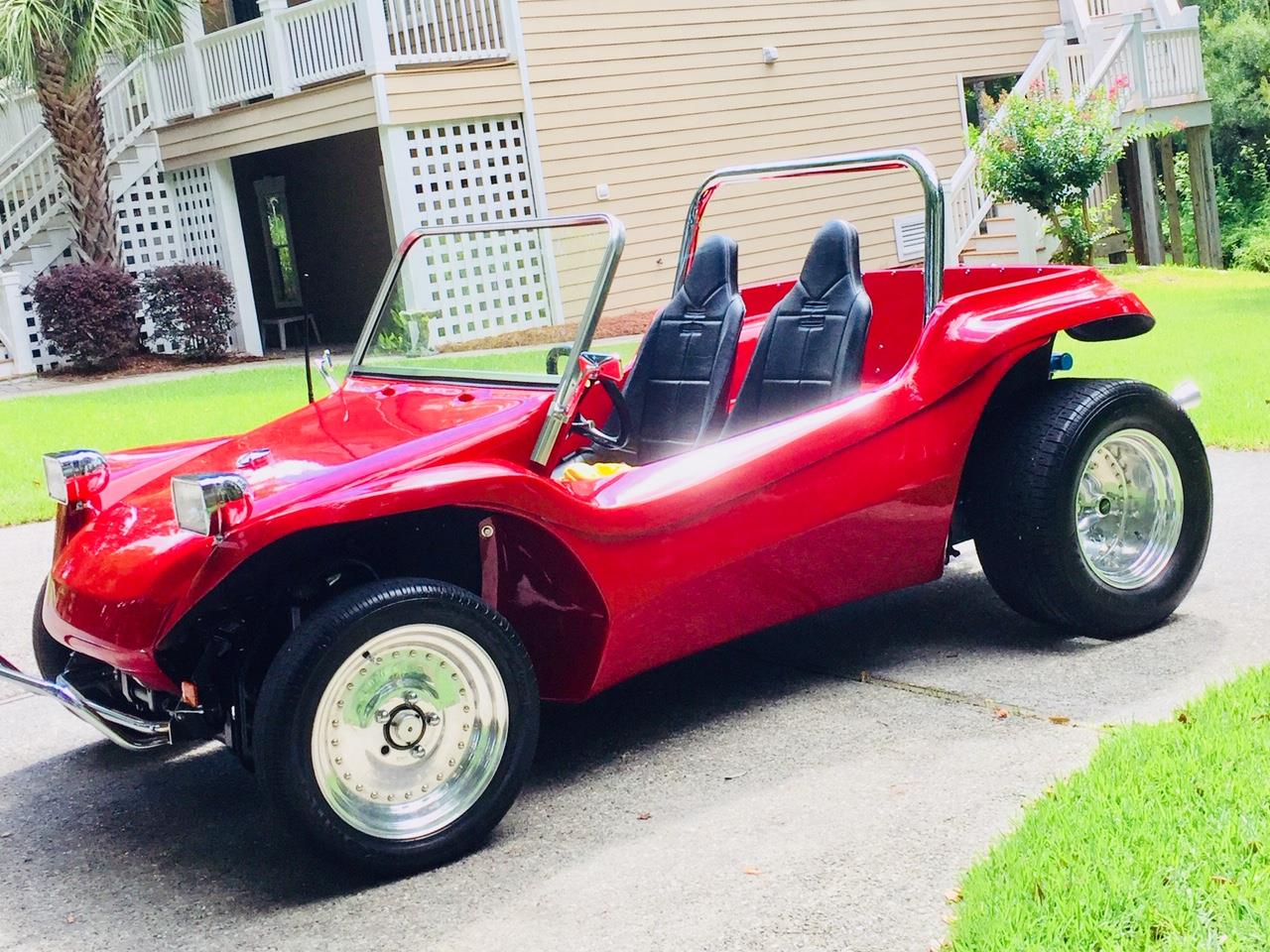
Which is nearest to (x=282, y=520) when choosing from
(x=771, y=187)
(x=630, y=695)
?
(x=630, y=695)

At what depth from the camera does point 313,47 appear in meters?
15.9

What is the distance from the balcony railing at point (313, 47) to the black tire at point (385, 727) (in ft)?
40.8

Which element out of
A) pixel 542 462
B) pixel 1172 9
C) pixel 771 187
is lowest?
pixel 542 462

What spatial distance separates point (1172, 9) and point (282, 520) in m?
20.5

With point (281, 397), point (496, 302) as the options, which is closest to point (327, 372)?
point (496, 302)

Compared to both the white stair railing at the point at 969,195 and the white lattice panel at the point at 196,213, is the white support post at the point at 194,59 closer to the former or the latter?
the white lattice panel at the point at 196,213

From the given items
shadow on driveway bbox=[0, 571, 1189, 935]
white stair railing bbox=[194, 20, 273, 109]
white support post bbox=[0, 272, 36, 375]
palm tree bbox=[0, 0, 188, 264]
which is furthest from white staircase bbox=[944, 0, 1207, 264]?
shadow on driveway bbox=[0, 571, 1189, 935]

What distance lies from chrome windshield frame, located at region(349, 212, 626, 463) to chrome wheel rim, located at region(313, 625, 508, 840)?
72 centimetres

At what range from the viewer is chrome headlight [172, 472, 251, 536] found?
337 cm

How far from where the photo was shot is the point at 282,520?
11.2ft

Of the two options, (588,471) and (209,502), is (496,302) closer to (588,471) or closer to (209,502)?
(588,471)

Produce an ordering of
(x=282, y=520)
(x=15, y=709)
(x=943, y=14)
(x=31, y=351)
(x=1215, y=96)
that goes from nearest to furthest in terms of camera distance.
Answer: (x=282, y=520)
(x=15, y=709)
(x=31, y=351)
(x=943, y=14)
(x=1215, y=96)

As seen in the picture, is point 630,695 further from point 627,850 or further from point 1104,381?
point 1104,381

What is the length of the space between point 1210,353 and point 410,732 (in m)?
8.53
